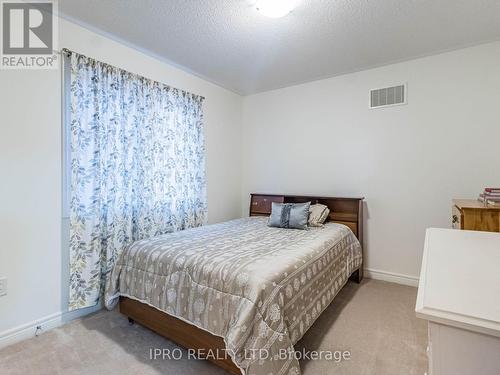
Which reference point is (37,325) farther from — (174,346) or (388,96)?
(388,96)

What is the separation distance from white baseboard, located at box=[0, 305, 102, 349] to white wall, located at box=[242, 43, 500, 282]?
2737 mm

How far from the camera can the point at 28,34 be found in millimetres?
2020

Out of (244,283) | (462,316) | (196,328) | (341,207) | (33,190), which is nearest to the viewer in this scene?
(462,316)

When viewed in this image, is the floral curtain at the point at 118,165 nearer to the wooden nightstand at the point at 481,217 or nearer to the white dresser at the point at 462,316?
the white dresser at the point at 462,316

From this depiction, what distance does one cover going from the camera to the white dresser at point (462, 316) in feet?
2.04

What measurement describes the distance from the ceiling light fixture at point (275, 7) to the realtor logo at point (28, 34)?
1577mm

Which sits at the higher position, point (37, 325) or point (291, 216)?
point (291, 216)

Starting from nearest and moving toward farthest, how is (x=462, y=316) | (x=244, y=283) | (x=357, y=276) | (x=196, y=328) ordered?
(x=462, y=316) → (x=244, y=283) → (x=196, y=328) → (x=357, y=276)

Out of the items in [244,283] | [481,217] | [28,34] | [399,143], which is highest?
[28,34]

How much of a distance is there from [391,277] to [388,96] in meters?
2.10

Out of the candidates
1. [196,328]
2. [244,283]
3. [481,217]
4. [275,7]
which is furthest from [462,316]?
[275,7]

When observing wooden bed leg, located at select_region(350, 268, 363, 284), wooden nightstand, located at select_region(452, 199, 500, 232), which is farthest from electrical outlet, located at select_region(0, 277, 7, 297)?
wooden nightstand, located at select_region(452, 199, 500, 232)

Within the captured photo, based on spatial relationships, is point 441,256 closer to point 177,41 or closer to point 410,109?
point 410,109

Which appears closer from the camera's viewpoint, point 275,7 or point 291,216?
point 275,7
